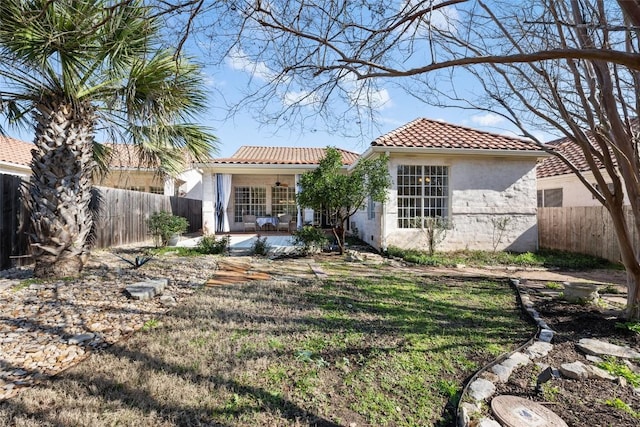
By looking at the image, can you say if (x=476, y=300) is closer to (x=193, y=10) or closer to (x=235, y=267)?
(x=235, y=267)

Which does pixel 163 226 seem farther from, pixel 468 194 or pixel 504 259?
pixel 504 259

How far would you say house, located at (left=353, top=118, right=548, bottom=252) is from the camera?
10953 millimetres

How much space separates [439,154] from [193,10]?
9267 mm

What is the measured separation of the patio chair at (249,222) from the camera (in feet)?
60.0

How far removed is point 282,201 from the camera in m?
19.4

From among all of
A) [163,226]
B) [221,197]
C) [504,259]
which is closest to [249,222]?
[221,197]

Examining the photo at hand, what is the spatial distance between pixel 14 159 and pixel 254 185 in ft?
35.0

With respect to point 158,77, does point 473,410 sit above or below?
below

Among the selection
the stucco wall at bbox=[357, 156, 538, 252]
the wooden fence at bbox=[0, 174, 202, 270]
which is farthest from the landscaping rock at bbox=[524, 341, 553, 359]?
the wooden fence at bbox=[0, 174, 202, 270]

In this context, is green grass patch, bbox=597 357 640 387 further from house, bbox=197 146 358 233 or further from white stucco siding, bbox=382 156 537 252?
house, bbox=197 146 358 233

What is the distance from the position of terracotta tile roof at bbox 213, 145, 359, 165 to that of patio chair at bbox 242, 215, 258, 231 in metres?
3.49

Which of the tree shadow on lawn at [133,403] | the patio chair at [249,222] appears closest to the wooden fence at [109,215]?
the patio chair at [249,222]

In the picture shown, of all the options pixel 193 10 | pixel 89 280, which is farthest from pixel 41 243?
pixel 193 10

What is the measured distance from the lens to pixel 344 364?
10.5ft
